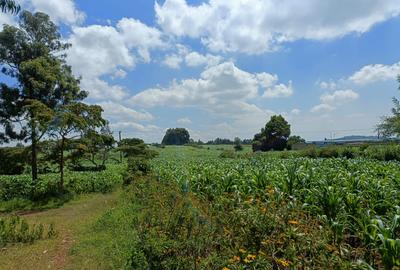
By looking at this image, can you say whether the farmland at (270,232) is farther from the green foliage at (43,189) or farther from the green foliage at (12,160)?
the green foliage at (12,160)

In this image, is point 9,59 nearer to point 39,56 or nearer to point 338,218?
point 39,56

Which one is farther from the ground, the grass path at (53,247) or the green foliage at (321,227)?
the green foliage at (321,227)

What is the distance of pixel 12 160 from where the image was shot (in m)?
23.5

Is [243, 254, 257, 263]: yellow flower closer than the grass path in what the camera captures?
Yes

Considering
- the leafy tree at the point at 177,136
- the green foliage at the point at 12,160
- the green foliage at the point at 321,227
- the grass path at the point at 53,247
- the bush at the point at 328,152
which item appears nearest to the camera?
the green foliage at the point at 321,227

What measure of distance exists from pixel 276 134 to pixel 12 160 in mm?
45182

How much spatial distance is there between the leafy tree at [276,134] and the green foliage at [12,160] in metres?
43.2

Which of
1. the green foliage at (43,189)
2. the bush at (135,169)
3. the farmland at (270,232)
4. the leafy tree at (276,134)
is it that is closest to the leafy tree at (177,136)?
the leafy tree at (276,134)

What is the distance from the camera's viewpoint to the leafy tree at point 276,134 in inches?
2357

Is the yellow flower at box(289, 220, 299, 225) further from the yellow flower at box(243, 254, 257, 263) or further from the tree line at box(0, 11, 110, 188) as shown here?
the tree line at box(0, 11, 110, 188)

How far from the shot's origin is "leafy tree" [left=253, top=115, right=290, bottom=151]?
59.9 meters

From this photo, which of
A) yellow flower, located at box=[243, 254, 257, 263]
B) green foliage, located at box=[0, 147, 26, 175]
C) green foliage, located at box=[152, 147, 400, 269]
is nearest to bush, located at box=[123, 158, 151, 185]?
green foliage, located at box=[0, 147, 26, 175]

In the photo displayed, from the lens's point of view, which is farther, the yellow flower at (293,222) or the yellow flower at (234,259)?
the yellow flower at (293,222)

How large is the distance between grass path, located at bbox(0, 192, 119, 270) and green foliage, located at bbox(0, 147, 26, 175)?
9.41m
